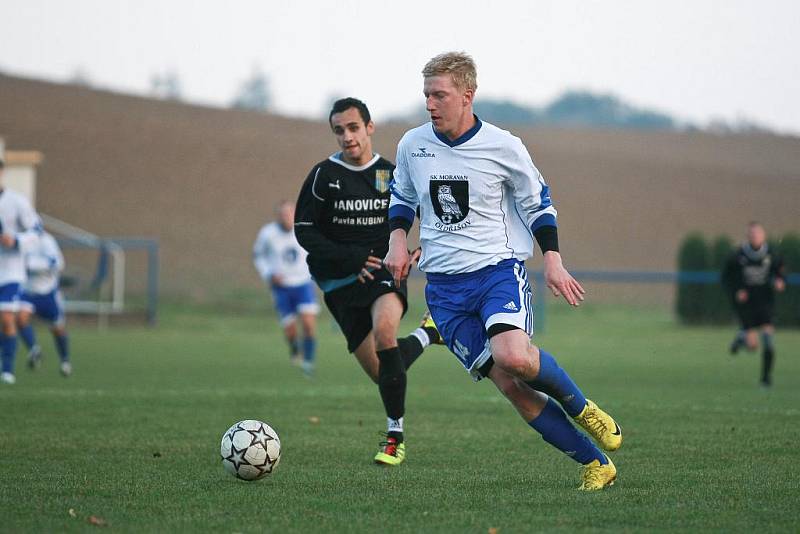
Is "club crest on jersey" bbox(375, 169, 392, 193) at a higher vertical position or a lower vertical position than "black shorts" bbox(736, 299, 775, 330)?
higher

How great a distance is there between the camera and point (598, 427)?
255 inches

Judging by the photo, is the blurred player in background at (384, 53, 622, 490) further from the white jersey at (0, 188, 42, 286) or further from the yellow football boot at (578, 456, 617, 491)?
the white jersey at (0, 188, 42, 286)

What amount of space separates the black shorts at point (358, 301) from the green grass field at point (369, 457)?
32.8 inches

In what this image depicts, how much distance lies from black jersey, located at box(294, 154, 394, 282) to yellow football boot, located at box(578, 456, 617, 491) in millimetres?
2506

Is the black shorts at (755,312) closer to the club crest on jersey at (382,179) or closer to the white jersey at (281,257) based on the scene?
the white jersey at (281,257)

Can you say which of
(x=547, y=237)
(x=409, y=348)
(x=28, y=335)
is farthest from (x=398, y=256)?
(x=28, y=335)

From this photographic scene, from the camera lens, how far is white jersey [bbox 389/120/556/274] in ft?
Result: 21.5

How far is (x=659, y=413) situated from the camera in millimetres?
10984

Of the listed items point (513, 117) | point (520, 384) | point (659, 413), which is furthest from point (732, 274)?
point (513, 117)

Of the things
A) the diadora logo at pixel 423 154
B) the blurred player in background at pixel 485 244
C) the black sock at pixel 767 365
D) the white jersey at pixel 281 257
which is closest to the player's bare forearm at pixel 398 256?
the blurred player in background at pixel 485 244

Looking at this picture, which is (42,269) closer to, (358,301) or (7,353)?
Answer: (7,353)

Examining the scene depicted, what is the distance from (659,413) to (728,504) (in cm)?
503

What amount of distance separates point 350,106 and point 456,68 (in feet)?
6.45

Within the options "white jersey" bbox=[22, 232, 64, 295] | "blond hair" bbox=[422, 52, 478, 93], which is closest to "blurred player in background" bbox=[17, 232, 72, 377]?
"white jersey" bbox=[22, 232, 64, 295]
